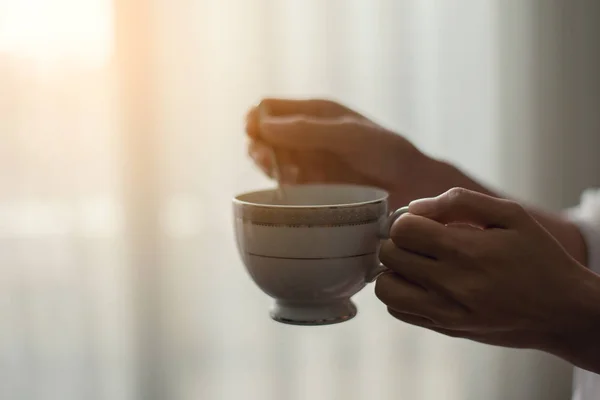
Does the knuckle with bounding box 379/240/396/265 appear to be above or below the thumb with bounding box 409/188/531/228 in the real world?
below

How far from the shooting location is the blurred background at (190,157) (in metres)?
1.08

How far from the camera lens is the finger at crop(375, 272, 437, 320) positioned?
621mm

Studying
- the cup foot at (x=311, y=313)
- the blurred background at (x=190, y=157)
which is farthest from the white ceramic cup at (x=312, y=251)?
the blurred background at (x=190, y=157)

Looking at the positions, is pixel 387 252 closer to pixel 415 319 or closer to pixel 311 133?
pixel 415 319

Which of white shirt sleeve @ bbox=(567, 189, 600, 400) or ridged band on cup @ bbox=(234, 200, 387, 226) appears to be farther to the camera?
white shirt sleeve @ bbox=(567, 189, 600, 400)

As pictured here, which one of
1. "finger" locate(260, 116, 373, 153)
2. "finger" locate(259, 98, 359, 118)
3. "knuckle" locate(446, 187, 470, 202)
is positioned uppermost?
"finger" locate(259, 98, 359, 118)

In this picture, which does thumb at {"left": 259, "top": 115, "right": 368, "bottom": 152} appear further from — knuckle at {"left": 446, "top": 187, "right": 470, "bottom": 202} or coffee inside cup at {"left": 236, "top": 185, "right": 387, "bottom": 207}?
knuckle at {"left": 446, "top": 187, "right": 470, "bottom": 202}

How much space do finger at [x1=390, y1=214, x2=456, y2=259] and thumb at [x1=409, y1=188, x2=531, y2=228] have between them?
0.05 feet

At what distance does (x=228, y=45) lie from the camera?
1.12 metres

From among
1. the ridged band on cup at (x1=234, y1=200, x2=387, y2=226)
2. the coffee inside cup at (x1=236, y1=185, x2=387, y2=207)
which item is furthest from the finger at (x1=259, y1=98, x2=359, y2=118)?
the ridged band on cup at (x1=234, y1=200, x2=387, y2=226)

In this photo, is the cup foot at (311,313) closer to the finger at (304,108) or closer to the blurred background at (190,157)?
the finger at (304,108)

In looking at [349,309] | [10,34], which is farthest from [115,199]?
[349,309]

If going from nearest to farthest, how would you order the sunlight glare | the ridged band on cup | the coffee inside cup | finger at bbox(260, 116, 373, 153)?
the ridged band on cup → the coffee inside cup → finger at bbox(260, 116, 373, 153) → the sunlight glare

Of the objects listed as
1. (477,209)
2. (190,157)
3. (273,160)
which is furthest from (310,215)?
(190,157)
